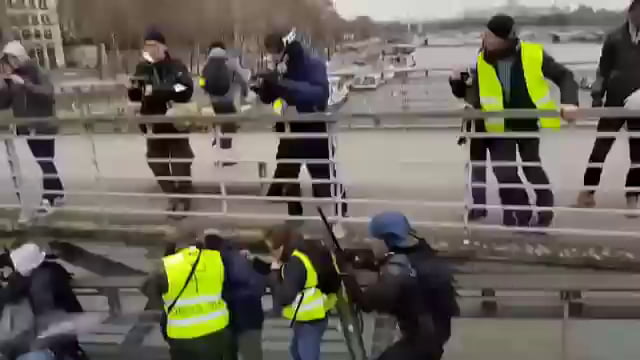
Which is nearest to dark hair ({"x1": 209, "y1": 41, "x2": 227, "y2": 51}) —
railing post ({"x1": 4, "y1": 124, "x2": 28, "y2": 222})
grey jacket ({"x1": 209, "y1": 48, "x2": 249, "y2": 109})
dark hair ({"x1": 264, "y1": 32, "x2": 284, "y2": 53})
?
grey jacket ({"x1": 209, "y1": 48, "x2": 249, "y2": 109})

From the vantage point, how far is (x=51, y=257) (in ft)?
7.82

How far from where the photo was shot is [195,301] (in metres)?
1.95

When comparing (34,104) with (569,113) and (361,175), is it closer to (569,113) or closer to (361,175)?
(361,175)

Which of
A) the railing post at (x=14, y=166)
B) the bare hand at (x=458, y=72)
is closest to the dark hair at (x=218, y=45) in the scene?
the railing post at (x=14, y=166)

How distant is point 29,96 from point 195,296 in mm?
1544

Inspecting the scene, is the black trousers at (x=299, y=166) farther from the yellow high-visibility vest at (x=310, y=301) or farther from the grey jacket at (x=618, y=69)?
the grey jacket at (x=618, y=69)

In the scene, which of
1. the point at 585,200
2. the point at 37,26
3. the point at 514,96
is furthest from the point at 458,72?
the point at 37,26

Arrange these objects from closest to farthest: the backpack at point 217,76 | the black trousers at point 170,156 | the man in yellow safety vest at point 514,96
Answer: the man in yellow safety vest at point 514,96, the black trousers at point 170,156, the backpack at point 217,76

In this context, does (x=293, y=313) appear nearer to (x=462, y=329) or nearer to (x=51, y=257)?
(x=462, y=329)

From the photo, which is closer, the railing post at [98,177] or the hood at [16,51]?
the railing post at [98,177]

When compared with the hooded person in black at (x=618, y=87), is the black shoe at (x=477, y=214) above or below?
below

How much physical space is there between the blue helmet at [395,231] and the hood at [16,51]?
6.60 ft

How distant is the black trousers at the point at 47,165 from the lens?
303 centimetres

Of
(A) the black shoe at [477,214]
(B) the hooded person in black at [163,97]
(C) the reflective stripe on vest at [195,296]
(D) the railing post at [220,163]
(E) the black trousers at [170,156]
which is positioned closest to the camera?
(C) the reflective stripe on vest at [195,296]
